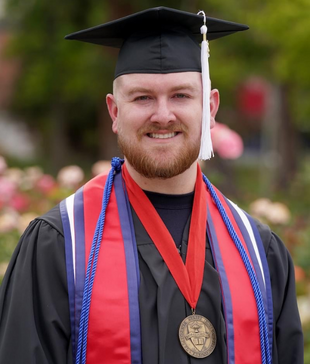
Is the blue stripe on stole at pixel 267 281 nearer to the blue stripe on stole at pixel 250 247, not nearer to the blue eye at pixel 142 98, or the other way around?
the blue stripe on stole at pixel 250 247

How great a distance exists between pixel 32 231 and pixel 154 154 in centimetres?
53

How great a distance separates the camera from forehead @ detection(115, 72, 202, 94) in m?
2.33

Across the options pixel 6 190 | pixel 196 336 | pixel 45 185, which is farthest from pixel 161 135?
pixel 45 185

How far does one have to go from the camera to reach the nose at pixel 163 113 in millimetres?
2291

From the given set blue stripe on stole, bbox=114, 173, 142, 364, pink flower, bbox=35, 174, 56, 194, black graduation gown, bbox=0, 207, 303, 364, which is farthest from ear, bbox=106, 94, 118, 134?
pink flower, bbox=35, 174, 56, 194

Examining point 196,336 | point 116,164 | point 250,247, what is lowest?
point 196,336

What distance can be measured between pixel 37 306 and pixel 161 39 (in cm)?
111

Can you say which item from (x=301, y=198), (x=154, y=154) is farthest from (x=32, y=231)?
(x=301, y=198)

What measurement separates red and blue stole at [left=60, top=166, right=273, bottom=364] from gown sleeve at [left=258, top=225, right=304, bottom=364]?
0.21ft

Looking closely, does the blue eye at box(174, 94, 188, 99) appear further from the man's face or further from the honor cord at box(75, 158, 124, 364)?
the honor cord at box(75, 158, 124, 364)

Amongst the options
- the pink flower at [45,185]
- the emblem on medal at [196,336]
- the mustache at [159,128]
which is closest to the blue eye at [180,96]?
the mustache at [159,128]

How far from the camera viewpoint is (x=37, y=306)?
86.7 inches

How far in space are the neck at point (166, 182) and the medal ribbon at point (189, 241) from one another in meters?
0.03

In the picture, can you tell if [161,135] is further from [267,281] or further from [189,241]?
[267,281]
